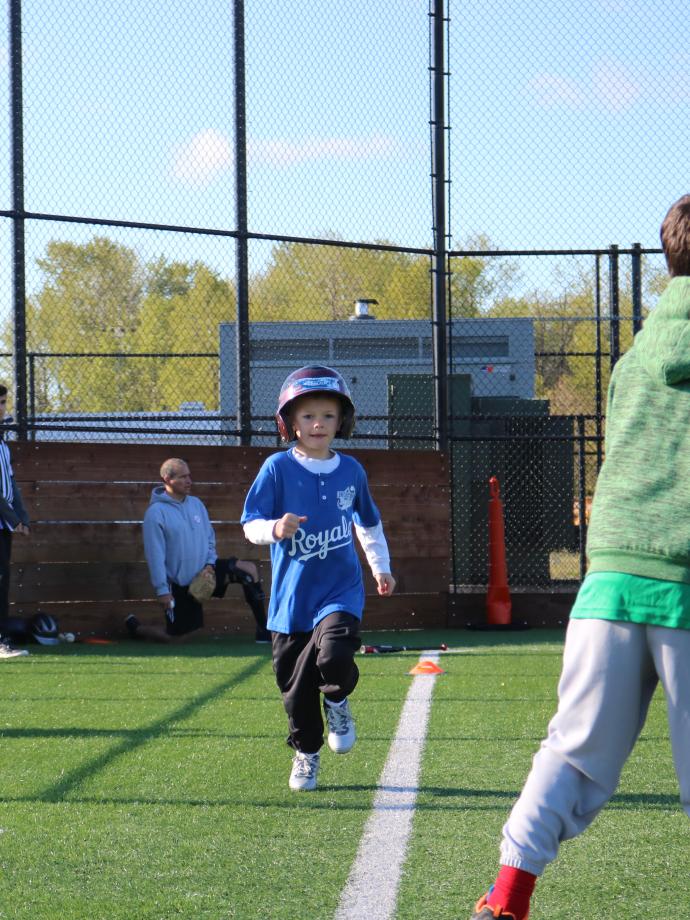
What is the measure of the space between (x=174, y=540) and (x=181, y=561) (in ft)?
0.69

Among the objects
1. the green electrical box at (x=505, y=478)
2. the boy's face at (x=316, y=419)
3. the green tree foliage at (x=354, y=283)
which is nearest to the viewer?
the boy's face at (x=316, y=419)

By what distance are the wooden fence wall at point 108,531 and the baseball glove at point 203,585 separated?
78 cm

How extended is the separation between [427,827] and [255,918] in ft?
3.90

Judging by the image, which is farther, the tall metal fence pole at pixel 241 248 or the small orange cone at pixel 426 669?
the tall metal fence pole at pixel 241 248

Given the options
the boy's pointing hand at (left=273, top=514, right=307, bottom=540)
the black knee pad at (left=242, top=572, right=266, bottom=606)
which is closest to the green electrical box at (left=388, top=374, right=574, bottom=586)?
the black knee pad at (left=242, top=572, right=266, bottom=606)

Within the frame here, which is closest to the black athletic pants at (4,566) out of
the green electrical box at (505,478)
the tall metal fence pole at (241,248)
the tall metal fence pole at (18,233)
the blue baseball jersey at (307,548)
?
the tall metal fence pole at (18,233)

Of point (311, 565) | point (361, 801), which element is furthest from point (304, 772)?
point (311, 565)

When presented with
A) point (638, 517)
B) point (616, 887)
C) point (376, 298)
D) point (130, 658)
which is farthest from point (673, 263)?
point (376, 298)

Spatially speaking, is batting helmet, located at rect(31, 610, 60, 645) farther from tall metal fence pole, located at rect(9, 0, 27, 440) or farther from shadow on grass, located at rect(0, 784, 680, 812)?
shadow on grass, located at rect(0, 784, 680, 812)

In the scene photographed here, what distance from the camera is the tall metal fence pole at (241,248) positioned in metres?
12.8

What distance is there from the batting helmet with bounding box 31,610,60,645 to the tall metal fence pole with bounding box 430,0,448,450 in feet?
14.3

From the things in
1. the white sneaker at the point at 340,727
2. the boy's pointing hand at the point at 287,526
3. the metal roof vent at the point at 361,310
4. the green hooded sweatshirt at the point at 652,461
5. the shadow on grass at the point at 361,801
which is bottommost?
the shadow on grass at the point at 361,801

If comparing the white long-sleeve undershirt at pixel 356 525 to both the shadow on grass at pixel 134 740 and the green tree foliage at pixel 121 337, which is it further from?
the green tree foliage at pixel 121 337

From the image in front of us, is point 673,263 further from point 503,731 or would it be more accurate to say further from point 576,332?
point 576,332
